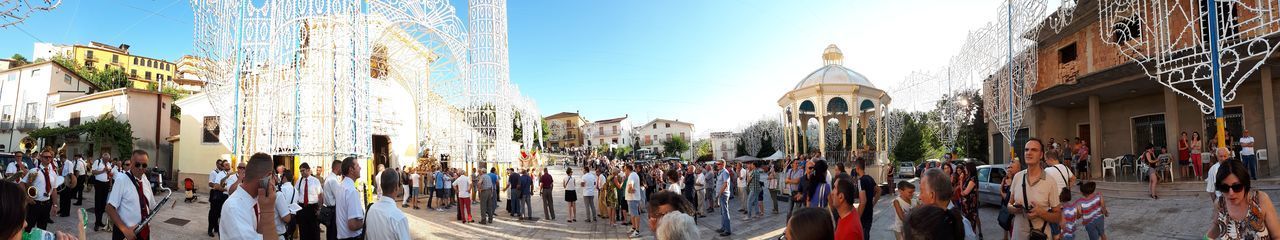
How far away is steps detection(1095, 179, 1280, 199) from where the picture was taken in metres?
10.2

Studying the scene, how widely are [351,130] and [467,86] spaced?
7.66 metres

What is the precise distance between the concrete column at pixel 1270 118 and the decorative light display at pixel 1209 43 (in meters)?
0.36

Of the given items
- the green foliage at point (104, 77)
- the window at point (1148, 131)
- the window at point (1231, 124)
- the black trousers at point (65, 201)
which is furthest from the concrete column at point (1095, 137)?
the green foliage at point (104, 77)

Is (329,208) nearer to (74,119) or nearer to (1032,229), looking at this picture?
(1032,229)

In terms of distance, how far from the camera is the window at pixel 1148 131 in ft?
52.6

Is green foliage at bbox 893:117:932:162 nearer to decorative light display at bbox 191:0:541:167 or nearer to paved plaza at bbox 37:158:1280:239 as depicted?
paved plaza at bbox 37:158:1280:239

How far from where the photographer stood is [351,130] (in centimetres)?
1230

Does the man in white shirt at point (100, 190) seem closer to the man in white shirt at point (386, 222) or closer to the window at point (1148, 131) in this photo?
the man in white shirt at point (386, 222)

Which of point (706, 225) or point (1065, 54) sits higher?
point (1065, 54)

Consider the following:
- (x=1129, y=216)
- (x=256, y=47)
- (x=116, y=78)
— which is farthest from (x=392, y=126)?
(x=116, y=78)

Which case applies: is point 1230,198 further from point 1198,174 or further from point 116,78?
point 116,78

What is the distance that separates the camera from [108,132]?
23906 mm

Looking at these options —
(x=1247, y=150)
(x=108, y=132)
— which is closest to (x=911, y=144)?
(x=1247, y=150)

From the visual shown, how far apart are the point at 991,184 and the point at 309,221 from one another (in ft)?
38.2
